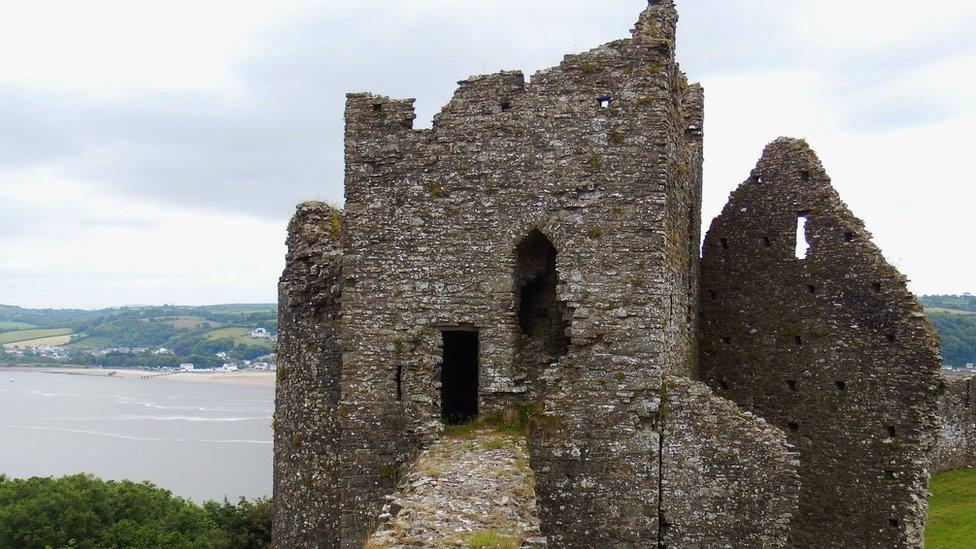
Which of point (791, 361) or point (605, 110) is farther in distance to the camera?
point (791, 361)

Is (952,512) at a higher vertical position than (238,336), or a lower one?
higher

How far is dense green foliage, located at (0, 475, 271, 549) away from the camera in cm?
2708

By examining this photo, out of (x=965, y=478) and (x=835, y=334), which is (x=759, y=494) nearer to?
(x=835, y=334)

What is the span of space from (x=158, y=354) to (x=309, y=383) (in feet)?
567

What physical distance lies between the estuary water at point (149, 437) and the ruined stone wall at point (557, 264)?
43.4 m

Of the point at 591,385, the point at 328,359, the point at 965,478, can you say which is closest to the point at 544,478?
the point at 591,385

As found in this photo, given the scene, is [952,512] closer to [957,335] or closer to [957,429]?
[957,429]

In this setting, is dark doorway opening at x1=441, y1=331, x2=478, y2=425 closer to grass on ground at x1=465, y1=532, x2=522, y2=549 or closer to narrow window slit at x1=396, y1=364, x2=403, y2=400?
narrow window slit at x1=396, y1=364, x2=403, y2=400

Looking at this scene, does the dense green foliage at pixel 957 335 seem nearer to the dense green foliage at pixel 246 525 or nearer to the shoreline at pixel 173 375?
the dense green foliage at pixel 246 525

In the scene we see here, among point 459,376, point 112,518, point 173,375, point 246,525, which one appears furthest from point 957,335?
point 173,375

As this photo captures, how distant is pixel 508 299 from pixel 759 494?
3.63m

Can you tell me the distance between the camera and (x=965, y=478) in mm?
25094

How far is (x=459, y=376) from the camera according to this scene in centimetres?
1301

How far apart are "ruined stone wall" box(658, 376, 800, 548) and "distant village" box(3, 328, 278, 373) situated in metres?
148
